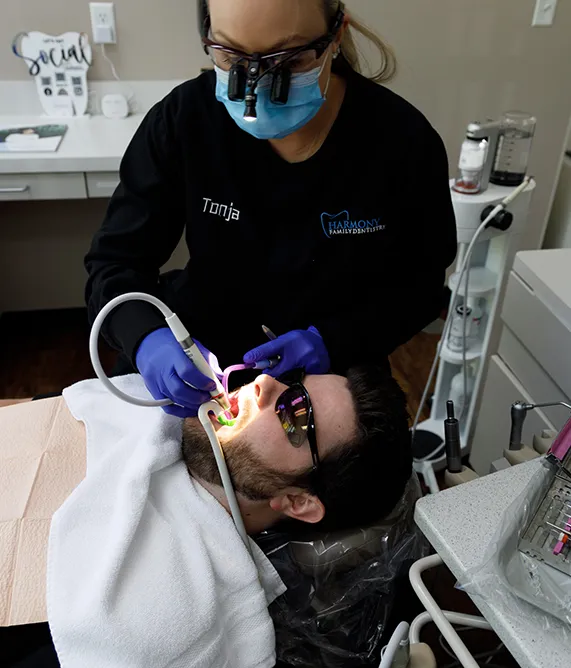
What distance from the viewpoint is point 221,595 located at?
1.03 m

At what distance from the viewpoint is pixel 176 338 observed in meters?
1.07

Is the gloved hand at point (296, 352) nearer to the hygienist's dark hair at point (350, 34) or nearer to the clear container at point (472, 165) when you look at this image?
the hygienist's dark hair at point (350, 34)

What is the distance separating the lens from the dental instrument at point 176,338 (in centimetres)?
104

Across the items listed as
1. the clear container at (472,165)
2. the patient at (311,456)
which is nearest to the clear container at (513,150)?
the clear container at (472,165)

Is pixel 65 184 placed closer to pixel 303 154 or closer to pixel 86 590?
pixel 303 154

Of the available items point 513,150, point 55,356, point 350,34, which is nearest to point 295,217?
point 350,34

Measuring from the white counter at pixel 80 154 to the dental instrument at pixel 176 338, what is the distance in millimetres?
1163

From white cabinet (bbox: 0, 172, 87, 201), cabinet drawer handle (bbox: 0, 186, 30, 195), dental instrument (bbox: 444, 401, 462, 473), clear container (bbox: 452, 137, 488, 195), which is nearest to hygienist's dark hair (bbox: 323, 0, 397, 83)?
clear container (bbox: 452, 137, 488, 195)

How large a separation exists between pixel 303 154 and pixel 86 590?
0.84 metres

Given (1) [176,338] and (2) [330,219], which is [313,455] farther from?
(2) [330,219]

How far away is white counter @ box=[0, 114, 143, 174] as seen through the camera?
6.79 feet

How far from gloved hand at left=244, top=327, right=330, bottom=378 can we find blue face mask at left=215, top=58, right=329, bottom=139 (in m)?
0.37

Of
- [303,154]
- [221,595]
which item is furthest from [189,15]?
[221,595]

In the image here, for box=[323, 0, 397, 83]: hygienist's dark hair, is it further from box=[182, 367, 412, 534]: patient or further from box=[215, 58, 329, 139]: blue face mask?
box=[182, 367, 412, 534]: patient
